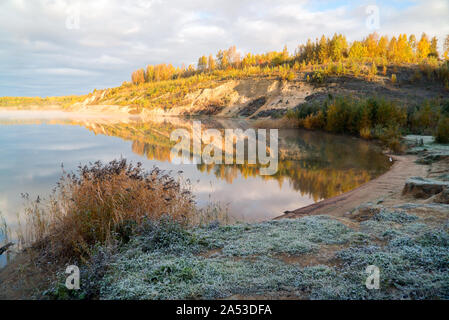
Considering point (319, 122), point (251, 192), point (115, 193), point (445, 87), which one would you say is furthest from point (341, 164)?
point (445, 87)

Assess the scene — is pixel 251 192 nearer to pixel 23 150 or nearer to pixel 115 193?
pixel 115 193

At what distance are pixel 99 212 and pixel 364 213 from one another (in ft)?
15.9

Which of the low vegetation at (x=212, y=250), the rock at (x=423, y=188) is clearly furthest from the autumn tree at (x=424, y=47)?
the low vegetation at (x=212, y=250)

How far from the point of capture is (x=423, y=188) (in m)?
6.54

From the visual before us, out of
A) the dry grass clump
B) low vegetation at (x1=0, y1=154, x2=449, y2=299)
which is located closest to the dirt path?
low vegetation at (x1=0, y1=154, x2=449, y2=299)

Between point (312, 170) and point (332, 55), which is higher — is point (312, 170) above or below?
below

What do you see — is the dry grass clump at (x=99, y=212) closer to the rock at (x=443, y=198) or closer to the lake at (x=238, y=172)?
the lake at (x=238, y=172)

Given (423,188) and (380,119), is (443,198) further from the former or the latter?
(380,119)

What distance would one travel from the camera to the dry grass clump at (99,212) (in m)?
4.66

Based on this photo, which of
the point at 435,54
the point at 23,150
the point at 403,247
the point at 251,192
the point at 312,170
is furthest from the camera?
the point at 435,54

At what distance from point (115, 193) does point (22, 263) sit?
1.69m

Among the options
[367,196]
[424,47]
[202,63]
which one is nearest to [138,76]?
[202,63]

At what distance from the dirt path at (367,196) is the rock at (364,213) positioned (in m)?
0.33
